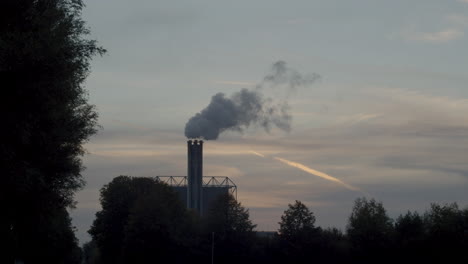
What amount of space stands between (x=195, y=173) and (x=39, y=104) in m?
140

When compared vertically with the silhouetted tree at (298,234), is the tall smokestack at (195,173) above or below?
above

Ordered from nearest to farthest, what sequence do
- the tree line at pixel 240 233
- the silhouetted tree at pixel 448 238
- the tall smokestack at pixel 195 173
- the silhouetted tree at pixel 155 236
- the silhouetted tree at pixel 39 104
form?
the silhouetted tree at pixel 39 104, the silhouetted tree at pixel 448 238, the tree line at pixel 240 233, the silhouetted tree at pixel 155 236, the tall smokestack at pixel 195 173

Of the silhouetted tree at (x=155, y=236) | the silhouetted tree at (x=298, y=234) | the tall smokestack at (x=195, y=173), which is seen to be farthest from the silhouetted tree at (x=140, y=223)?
the tall smokestack at (x=195, y=173)

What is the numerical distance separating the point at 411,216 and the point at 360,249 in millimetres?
8630

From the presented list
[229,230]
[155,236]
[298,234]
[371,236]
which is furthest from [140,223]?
[371,236]

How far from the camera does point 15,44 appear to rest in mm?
29469

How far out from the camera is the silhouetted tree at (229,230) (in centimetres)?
11869

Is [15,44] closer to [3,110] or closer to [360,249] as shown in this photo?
[3,110]

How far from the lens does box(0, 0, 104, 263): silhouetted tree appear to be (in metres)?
29.9

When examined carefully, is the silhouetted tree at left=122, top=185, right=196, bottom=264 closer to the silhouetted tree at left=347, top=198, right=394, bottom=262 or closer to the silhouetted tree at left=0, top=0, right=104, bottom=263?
the silhouetted tree at left=347, top=198, right=394, bottom=262

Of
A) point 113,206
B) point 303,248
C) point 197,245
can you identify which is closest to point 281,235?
point 303,248

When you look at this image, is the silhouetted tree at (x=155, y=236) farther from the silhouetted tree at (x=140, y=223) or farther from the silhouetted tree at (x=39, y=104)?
the silhouetted tree at (x=39, y=104)

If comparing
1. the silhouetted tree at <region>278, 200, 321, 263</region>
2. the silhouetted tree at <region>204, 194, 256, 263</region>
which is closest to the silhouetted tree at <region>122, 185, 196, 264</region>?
the silhouetted tree at <region>204, 194, 256, 263</region>

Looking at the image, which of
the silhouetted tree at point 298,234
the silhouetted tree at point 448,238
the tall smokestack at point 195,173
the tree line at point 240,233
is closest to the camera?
the silhouetted tree at point 448,238
